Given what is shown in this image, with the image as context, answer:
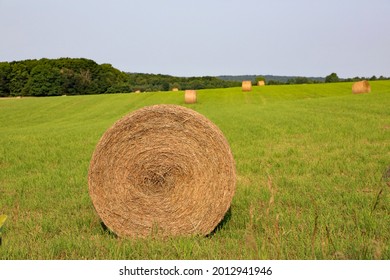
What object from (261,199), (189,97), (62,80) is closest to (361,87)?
(189,97)

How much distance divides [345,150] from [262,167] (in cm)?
311

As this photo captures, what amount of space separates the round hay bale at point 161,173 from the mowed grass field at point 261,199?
332mm

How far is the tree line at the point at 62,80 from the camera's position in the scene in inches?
3182

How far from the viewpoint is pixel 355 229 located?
5.30 metres

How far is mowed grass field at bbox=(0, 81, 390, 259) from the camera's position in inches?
181

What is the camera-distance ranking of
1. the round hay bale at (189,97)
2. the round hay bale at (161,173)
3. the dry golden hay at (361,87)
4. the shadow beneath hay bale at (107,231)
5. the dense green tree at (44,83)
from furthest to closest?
1. the dense green tree at (44,83)
2. the round hay bale at (189,97)
3. the dry golden hay at (361,87)
4. the shadow beneath hay bale at (107,231)
5. the round hay bale at (161,173)

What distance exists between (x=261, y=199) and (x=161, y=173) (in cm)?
200

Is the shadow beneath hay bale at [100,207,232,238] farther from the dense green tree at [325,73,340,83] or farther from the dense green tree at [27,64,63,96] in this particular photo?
the dense green tree at [27,64,63,96]

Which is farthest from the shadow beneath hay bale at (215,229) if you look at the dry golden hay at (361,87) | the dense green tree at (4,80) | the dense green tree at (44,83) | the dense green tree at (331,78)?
the dense green tree at (4,80)

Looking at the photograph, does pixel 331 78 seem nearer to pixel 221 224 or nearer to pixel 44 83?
pixel 44 83

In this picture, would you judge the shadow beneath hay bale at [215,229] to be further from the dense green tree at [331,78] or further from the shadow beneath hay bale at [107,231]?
the dense green tree at [331,78]

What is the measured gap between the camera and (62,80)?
8212 cm

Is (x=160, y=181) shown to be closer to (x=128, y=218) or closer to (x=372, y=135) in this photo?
(x=128, y=218)
